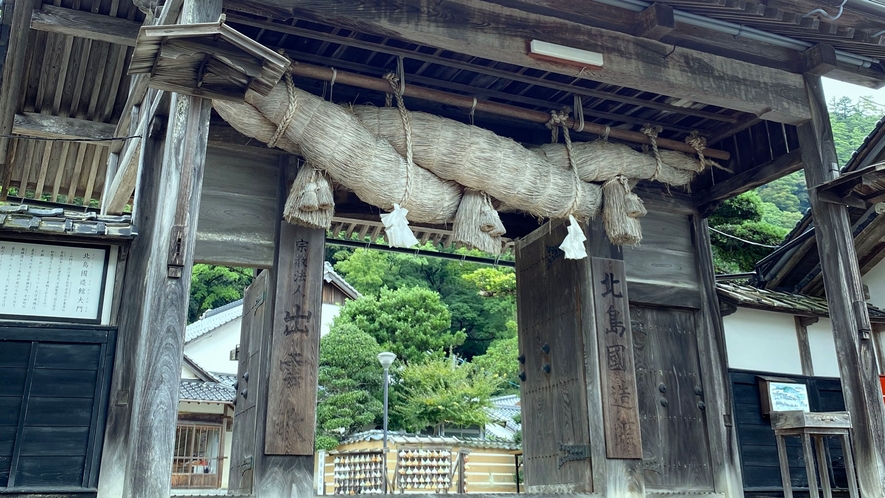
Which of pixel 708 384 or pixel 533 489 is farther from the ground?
pixel 708 384

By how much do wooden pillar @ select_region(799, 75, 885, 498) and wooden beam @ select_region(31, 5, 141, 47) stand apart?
5813 mm

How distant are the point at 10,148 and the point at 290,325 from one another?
4.24m

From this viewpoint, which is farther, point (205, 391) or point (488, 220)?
point (205, 391)

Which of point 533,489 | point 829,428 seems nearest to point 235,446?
point 533,489

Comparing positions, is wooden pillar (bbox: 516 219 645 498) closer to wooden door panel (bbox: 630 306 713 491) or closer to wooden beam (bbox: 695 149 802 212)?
wooden door panel (bbox: 630 306 713 491)

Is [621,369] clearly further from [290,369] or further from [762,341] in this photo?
[290,369]

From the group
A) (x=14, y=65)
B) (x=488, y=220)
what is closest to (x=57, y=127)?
(x=14, y=65)

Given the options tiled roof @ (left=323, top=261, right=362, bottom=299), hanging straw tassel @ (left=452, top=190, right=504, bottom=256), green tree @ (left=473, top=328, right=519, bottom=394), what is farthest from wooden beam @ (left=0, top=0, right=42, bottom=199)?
tiled roof @ (left=323, top=261, right=362, bottom=299)

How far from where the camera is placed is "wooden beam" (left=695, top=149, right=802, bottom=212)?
7008mm

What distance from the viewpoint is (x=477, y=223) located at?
6.10m

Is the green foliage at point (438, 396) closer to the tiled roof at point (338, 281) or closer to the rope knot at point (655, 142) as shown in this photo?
the tiled roof at point (338, 281)

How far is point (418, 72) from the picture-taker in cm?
640

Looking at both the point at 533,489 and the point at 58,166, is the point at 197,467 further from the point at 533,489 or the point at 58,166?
the point at 533,489

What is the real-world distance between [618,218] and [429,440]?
39.5 feet
